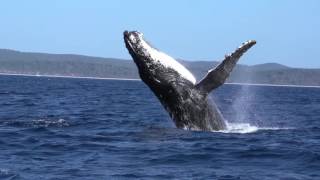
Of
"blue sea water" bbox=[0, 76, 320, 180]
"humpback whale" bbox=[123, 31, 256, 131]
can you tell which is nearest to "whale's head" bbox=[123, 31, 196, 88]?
"humpback whale" bbox=[123, 31, 256, 131]

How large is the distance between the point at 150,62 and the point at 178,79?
600mm

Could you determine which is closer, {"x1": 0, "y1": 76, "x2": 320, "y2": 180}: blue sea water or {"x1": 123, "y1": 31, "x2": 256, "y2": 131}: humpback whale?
{"x1": 0, "y1": 76, "x2": 320, "y2": 180}: blue sea water

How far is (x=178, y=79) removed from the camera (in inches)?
514

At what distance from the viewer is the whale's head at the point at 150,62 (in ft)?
42.2

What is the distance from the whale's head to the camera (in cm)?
1287

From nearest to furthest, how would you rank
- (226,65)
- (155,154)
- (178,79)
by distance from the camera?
(155,154) < (226,65) < (178,79)

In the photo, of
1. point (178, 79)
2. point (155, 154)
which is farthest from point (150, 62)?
point (155, 154)

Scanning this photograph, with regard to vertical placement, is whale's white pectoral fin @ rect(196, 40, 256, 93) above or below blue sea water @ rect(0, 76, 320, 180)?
above

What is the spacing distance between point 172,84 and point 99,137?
164 centimetres

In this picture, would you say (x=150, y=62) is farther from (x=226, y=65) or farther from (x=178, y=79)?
(x=226, y=65)

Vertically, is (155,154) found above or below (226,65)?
below

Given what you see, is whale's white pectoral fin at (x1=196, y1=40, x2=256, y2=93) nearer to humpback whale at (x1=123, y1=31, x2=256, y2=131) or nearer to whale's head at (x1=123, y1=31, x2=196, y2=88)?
humpback whale at (x1=123, y1=31, x2=256, y2=131)

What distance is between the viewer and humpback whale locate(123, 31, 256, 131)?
12.9 metres

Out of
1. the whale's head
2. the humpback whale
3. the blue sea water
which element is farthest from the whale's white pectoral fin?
the blue sea water
